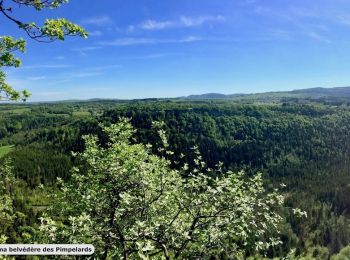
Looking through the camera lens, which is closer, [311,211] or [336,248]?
[336,248]

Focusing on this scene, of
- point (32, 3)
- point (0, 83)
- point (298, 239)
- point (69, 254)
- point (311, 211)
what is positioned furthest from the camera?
point (311, 211)

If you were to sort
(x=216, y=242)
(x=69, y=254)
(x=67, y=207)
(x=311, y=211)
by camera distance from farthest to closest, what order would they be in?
1. (x=311, y=211)
2. (x=67, y=207)
3. (x=69, y=254)
4. (x=216, y=242)

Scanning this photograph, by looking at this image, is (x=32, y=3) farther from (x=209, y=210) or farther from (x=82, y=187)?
(x=209, y=210)

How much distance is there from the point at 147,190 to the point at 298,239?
150m

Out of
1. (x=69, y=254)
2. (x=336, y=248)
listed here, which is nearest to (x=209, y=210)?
(x=69, y=254)

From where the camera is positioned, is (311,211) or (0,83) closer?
(0,83)

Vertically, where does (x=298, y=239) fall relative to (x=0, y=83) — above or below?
below

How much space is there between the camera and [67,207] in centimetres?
1734

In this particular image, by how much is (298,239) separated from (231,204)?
488ft

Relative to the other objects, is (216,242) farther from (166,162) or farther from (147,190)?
(166,162)

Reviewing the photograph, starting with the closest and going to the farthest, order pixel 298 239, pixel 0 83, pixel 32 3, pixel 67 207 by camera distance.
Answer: pixel 32 3, pixel 0 83, pixel 67 207, pixel 298 239

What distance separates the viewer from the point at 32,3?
37.0 ft

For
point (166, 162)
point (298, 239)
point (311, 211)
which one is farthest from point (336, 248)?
point (166, 162)

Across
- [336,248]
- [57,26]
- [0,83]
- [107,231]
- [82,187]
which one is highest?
[57,26]
